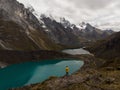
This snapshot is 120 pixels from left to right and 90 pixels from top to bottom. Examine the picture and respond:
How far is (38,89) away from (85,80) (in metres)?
13.6

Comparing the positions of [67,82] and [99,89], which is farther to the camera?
[67,82]

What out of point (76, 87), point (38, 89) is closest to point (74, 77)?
point (76, 87)

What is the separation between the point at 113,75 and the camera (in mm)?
62469

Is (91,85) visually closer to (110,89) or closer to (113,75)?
(110,89)

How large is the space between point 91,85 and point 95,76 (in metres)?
6.02

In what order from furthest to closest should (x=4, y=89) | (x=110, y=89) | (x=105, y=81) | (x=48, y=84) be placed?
(x=4, y=89), (x=48, y=84), (x=105, y=81), (x=110, y=89)

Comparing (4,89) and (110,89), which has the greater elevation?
(110,89)

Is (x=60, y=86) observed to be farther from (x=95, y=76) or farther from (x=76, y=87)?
(x=95, y=76)

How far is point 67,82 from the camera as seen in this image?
5803cm

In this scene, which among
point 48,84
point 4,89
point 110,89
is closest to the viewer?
point 110,89

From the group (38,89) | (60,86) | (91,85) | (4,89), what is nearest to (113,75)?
(91,85)

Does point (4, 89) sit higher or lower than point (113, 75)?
lower

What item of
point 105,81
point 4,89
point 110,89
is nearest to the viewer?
point 110,89

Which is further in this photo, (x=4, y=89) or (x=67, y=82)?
(x=4, y=89)
